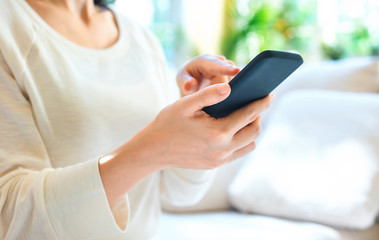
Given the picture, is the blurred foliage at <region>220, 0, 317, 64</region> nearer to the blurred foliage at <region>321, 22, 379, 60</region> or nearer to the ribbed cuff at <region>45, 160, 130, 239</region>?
the blurred foliage at <region>321, 22, 379, 60</region>

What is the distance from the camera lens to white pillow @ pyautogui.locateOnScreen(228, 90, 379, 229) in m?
1.14

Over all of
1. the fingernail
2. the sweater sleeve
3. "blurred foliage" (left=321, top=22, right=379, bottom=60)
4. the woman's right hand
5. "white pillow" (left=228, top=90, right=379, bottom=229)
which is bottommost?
"blurred foliage" (left=321, top=22, right=379, bottom=60)

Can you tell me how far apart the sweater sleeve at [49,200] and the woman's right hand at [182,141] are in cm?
3

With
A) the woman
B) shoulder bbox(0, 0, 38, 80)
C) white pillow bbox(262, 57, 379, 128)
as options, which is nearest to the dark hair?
the woman

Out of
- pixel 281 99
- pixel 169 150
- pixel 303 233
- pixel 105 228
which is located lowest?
pixel 303 233

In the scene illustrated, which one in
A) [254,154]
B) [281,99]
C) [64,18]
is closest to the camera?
[64,18]

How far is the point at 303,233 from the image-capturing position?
1118 mm

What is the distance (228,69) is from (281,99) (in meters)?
0.90

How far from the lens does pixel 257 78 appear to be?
539 mm

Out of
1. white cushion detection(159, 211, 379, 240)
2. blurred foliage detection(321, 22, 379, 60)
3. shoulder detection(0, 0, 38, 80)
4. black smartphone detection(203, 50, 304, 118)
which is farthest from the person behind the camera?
blurred foliage detection(321, 22, 379, 60)

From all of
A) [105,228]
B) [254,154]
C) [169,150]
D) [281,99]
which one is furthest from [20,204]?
[281,99]

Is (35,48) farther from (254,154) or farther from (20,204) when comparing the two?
(254,154)

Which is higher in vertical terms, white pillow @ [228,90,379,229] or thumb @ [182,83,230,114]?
thumb @ [182,83,230,114]

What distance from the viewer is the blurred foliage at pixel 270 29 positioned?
428 centimetres
